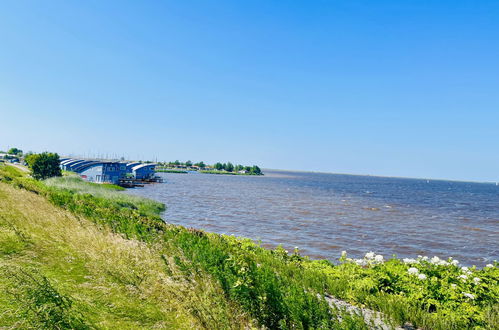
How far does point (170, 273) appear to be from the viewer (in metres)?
6.79

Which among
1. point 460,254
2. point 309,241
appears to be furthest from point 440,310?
point 460,254

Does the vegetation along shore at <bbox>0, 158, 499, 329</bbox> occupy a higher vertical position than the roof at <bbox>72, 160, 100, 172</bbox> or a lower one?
lower

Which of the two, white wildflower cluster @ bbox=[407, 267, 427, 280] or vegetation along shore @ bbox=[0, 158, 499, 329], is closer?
vegetation along shore @ bbox=[0, 158, 499, 329]

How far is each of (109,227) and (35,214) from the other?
3.20 meters

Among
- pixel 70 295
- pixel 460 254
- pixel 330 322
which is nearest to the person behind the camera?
pixel 330 322

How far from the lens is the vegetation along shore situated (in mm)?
4879

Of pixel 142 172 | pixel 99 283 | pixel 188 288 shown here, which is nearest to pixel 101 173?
pixel 142 172

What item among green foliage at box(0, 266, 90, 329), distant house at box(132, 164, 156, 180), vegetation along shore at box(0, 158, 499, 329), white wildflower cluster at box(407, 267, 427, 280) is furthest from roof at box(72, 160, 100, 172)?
white wildflower cluster at box(407, 267, 427, 280)

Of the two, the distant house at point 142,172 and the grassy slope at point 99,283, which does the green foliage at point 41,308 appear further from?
the distant house at point 142,172

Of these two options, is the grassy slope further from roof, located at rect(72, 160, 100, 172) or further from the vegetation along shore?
roof, located at rect(72, 160, 100, 172)

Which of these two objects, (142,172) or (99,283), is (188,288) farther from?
(142,172)

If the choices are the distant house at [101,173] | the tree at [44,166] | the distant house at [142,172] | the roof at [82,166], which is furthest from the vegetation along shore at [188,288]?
the distant house at [142,172]

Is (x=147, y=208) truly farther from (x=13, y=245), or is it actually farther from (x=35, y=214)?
(x=13, y=245)

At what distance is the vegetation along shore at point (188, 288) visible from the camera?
4.88 meters
